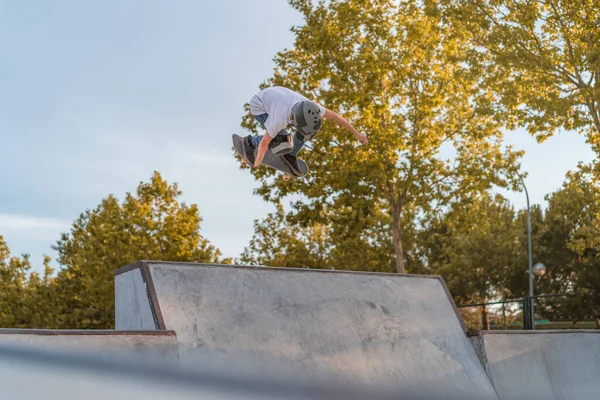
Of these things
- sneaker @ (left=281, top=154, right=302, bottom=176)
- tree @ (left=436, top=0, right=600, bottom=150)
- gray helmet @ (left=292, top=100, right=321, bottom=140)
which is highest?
tree @ (left=436, top=0, right=600, bottom=150)

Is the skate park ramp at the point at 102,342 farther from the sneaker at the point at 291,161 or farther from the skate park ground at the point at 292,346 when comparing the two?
the sneaker at the point at 291,161

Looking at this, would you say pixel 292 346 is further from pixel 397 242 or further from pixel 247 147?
pixel 397 242

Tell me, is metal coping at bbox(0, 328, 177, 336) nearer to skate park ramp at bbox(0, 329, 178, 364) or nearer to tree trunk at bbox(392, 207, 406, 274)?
skate park ramp at bbox(0, 329, 178, 364)

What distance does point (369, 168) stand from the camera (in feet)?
75.0

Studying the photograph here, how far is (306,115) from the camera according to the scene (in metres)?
6.61

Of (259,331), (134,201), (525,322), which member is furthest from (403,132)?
(259,331)

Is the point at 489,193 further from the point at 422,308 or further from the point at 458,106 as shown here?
the point at 422,308

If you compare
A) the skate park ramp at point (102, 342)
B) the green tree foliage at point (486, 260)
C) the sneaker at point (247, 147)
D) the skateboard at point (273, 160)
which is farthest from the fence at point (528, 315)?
the skate park ramp at point (102, 342)

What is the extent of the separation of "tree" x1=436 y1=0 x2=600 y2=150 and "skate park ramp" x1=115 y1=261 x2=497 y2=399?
1129 centimetres

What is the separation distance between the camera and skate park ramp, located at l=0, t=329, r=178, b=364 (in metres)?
4.20

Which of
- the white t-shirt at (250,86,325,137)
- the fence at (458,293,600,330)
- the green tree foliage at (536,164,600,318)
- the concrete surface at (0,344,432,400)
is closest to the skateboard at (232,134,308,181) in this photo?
the white t-shirt at (250,86,325,137)

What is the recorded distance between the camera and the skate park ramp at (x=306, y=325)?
5.38 meters

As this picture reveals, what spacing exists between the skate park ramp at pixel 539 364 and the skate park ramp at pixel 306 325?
18 centimetres

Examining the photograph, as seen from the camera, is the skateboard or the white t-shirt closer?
the white t-shirt
